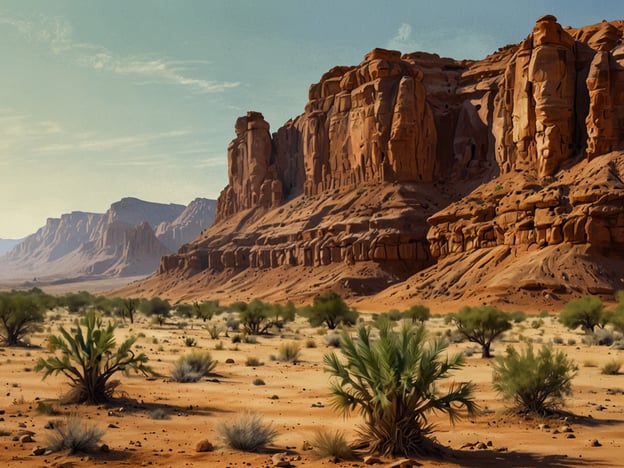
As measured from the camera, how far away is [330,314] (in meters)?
36.4

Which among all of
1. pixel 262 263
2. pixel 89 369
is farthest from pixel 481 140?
pixel 89 369

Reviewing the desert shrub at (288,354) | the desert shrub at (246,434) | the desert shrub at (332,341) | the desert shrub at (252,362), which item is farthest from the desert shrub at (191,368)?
the desert shrub at (332,341)

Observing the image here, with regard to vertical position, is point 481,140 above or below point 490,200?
above

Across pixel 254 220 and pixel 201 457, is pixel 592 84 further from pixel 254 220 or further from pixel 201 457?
pixel 201 457

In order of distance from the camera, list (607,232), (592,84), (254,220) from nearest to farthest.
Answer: (607,232)
(592,84)
(254,220)

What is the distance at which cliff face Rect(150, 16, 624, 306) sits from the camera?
57.2m

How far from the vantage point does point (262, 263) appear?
87.4m

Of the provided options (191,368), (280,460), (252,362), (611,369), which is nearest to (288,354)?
(252,362)

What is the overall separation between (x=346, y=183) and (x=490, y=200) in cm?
2670

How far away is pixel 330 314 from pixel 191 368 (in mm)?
19928

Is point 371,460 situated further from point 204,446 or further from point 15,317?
point 15,317

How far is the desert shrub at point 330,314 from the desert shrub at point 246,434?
26814mm

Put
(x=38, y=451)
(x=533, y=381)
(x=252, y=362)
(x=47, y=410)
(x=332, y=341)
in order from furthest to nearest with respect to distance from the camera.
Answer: (x=332, y=341) < (x=252, y=362) < (x=47, y=410) < (x=533, y=381) < (x=38, y=451)

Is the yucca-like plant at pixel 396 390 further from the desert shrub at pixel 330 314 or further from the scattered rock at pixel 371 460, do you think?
the desert shrub at pixel 330 314
